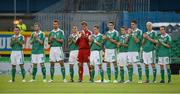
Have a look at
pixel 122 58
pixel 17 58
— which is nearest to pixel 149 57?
pixel 122 58

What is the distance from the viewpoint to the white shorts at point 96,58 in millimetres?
26609

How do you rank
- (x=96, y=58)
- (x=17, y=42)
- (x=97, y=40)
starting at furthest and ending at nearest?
(x=17, y=42) < (x=97, y=40) < (x=96, y=58)

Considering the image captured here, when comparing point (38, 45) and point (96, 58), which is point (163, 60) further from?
point (38, 45)

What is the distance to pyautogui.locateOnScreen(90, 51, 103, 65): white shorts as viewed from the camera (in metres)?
26.6

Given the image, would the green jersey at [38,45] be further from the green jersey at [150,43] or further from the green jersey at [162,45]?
the green jersey at [162,45]

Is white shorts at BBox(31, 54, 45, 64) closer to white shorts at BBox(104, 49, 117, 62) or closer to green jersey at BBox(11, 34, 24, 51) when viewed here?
green jersey at BBox(11, 34, 24, 51)

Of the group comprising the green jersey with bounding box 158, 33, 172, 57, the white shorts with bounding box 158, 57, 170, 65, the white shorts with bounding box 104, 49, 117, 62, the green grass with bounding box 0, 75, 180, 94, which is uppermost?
the green jersey with bounding box 158, 33, 172, 57

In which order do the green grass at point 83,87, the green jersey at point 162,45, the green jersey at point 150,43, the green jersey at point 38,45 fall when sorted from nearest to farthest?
the green grass at point 83,87 < the green jersey at point 162,45 < the green jersey at point 150,43 < the green jersey at point 38,45

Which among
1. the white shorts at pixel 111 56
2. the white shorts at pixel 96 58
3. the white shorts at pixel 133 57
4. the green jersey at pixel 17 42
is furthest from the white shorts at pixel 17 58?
the white shorts at pixel 133 57

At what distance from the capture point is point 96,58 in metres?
26.6

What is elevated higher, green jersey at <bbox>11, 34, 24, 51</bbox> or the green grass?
green jersey at <bbox>11, 34, 24, 51</bbox>

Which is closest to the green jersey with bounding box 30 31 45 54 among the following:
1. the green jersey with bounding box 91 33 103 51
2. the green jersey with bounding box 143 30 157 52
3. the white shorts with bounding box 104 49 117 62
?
the green jersey with bounding box 91 33 103 51

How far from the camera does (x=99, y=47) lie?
2669 centimetres

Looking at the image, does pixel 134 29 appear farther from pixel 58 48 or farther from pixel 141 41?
pixel 58 48
